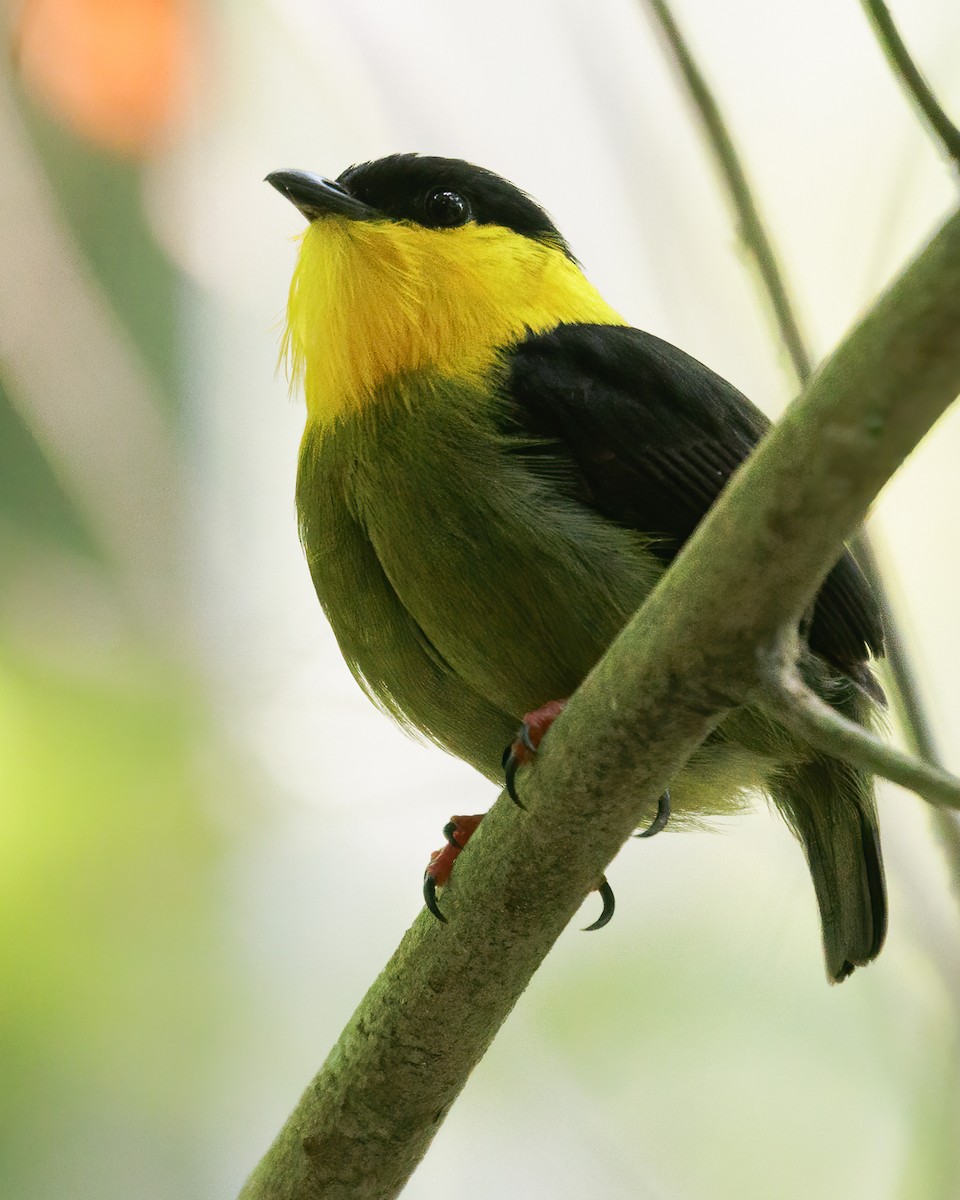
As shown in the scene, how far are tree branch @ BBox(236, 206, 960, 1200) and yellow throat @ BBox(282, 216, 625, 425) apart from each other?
3.27 feet

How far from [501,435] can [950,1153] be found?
186 centimetres

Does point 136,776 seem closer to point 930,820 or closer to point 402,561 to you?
point 402,561

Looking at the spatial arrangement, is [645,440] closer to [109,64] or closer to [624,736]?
[624,736]

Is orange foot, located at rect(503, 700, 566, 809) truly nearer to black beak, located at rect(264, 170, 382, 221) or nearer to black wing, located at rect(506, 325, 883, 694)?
black wing, located at rect(506, 325, 883, 694)

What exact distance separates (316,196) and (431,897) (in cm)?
142

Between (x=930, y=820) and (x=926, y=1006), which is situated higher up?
(x=930, y=820)

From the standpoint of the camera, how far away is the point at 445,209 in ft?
9.79

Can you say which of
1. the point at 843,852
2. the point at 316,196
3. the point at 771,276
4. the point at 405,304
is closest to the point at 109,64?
the point at 316,196

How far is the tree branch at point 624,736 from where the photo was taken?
1408mm

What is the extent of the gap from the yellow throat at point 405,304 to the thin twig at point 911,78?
1146 millimetres

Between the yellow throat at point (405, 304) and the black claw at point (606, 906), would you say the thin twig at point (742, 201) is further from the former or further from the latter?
the black claw at point (606, 906)

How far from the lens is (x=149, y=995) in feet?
13.2

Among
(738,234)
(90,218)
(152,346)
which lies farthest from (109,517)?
(738,234)

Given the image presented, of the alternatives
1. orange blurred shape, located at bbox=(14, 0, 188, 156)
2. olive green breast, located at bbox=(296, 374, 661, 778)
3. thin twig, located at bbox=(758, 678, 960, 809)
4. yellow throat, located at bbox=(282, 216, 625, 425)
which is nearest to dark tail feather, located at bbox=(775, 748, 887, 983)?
olive green breast, located at bbox=(296, 374, 661, 778)
